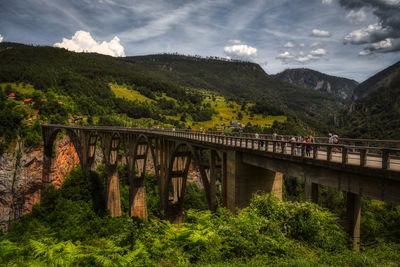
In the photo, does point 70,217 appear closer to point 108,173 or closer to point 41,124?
point 108,173

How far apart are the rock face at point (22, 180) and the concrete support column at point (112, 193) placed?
19.4 meters

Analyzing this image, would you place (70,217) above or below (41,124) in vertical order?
below

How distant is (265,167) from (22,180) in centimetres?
5932

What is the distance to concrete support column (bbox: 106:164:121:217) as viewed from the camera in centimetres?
4593

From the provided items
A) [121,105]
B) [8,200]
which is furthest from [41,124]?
[121,105]

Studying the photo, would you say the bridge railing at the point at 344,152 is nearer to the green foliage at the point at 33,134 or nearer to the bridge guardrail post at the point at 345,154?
the bridge guardrail post at the point at 345,154

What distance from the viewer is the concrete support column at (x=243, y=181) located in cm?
1650

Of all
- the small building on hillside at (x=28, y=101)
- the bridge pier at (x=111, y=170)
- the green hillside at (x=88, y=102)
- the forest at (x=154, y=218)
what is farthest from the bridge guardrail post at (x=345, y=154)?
the small building on hillside at (x=28, y=101)

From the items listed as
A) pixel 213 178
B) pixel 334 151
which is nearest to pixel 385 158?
pixel 334 151

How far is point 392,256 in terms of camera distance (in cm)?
1006

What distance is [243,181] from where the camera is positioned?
16625 millimetres

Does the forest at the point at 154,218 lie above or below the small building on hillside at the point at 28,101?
below

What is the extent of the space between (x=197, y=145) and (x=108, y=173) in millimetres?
29651

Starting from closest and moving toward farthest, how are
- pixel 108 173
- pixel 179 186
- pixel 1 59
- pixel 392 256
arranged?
pixel 392 256 → pixel 179 186 → pixel 108 173 → pixel 1 59
